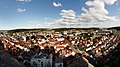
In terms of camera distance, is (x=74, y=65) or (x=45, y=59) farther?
(x=45, y=59)

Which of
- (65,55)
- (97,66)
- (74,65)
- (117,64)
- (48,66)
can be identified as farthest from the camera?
(65,55)

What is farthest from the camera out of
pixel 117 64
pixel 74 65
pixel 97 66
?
pixel 97 66

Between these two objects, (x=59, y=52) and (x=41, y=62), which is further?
(x=59, y=52)

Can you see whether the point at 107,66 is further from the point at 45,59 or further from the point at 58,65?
the point at 45,59

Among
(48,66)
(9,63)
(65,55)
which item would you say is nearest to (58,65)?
(48,66)

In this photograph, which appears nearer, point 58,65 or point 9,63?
point 9,63

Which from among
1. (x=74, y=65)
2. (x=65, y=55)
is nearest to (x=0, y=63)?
(x=74, y=65)

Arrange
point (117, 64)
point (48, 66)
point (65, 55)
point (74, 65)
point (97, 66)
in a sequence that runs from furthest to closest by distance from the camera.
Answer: point (65, 55), point (48, 66), point (97, 66), point (74, 65), point (117, 64)

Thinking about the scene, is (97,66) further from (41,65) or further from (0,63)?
(0,63)

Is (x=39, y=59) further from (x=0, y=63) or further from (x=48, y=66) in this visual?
(x=0, y=63)
